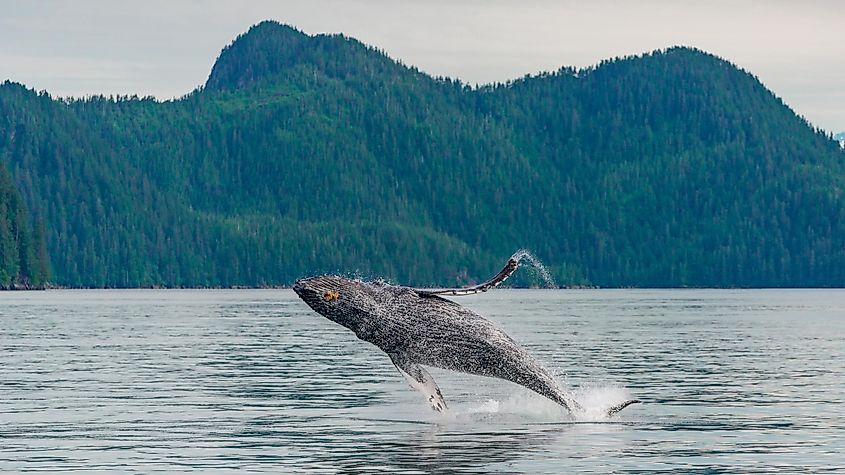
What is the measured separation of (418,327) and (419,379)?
1.87 metres

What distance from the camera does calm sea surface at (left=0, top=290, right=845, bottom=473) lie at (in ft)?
104

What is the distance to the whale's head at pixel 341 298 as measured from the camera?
34.9 m

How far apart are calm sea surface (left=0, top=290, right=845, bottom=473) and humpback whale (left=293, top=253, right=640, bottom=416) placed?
165 cm

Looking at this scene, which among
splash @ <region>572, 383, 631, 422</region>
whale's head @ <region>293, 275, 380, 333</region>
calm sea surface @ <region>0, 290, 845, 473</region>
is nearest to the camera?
calm sea surface @ <region>0, 290, 845, 473</region>

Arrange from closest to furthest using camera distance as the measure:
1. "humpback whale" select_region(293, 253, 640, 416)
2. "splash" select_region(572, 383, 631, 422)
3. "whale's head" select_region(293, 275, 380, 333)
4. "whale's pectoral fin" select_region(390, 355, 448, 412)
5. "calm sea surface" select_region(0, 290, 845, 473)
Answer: "calm sea surface" select_region(0, 290, 845, 473), "whale's head" select_region(293, 275, 380, 333), "humpback whale" select_region(293, 253, 640, 416), "whale's pectoral fin" select_region(390, 355, 448, 412), "splash" select_region(572, 383, 631, 422)

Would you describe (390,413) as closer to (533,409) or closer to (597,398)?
(533,409)

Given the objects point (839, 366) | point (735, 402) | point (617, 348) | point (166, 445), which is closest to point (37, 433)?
point (166, 445)

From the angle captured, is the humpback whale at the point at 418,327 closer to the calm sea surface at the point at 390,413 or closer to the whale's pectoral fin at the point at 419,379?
the whale's pectoral fin at the point at 419,379

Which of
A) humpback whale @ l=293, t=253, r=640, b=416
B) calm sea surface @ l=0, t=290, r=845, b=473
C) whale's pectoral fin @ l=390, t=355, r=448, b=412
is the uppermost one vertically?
humpback whale @ l=293, t=253, r=640, b=416

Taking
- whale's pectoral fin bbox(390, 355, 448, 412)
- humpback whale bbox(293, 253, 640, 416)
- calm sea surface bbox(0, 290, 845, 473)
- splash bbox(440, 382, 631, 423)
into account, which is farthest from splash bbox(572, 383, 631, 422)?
whale's pectoral fin bbox(390, 355, 448, 412)

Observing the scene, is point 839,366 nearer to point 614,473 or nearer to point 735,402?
point 735,402

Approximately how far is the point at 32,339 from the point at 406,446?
186 ft

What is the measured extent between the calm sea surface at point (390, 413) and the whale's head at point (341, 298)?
2.83 metres

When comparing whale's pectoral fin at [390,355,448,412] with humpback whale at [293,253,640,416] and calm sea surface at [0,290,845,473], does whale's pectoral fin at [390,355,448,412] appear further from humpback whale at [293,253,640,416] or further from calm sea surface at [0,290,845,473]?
calm sea surface at [0,290,845,473]
